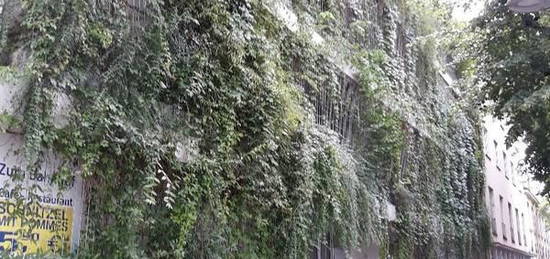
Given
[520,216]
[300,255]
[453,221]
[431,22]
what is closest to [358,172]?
[300,255]

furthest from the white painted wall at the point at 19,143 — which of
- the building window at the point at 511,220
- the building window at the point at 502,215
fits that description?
the building window at the point at 511,220

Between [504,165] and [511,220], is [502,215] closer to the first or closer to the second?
[511,220]

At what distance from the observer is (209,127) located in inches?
226

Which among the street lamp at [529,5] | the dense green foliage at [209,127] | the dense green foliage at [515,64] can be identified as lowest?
the dense green foliage at [209,127]

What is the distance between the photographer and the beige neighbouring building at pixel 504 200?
2022 cm

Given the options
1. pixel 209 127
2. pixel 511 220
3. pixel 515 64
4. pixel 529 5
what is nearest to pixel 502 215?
pixel 511 220

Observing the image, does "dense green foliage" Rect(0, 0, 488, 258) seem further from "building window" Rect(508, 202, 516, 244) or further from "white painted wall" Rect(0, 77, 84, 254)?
"building window" Rect(508, 202, 516, 244)

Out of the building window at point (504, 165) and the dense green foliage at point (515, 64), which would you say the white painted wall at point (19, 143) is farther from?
the building window at point (504, 165)

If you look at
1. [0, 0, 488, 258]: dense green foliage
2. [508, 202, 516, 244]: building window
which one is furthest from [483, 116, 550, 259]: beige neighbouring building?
[0, 0, 488, 258]: dense green foliage

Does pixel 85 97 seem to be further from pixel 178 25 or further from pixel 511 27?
pixel 511 27

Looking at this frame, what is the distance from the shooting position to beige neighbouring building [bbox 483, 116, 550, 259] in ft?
66.3

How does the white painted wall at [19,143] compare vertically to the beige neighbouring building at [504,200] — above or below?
below

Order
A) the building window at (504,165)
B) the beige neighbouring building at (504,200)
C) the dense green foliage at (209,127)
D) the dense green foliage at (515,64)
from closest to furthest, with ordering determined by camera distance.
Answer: the dense green foliage at (209,127), the dense green foliage at (515,64), the beige neighbouring building at (504,200), the building window at (504,165)

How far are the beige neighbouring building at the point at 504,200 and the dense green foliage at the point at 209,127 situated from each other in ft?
28.8
